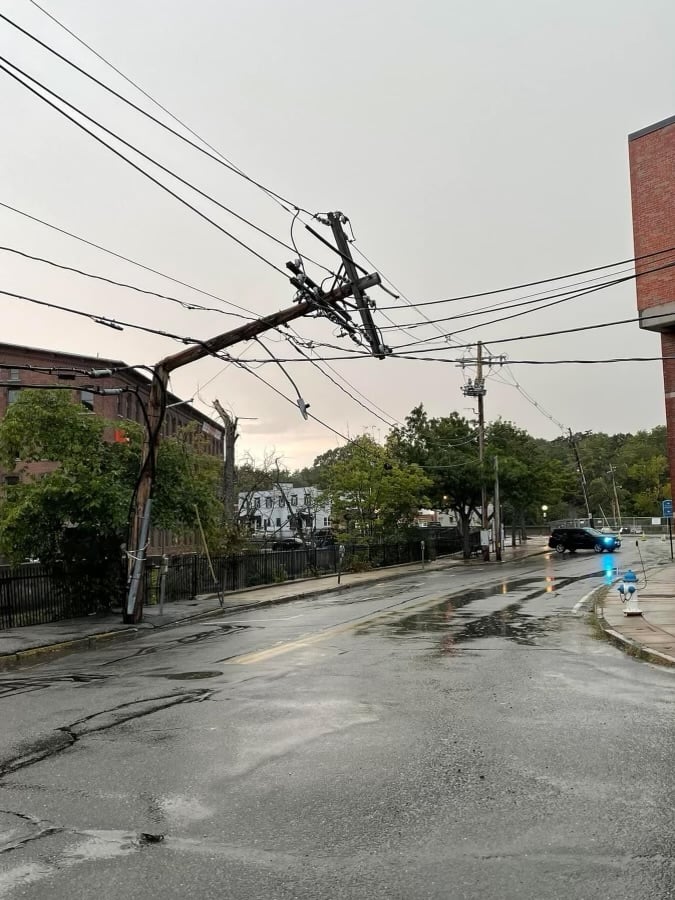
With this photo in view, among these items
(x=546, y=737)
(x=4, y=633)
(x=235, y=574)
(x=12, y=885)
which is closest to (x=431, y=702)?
(x=546, y=737)

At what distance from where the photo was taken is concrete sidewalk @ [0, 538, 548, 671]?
13594mm

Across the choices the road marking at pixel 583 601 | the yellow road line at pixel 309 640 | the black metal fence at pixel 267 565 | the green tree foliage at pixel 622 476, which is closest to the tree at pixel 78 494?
the black metal fence at pixel 267 565

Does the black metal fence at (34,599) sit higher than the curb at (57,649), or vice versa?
the black metal fence at (34,599)

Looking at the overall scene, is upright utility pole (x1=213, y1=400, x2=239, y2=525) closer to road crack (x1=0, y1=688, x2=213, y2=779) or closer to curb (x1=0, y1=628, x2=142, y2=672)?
curb (x1=0, y1=628, x2=142, y2=672)

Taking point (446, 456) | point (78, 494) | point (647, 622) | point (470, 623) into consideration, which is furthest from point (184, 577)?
point (446, 456)

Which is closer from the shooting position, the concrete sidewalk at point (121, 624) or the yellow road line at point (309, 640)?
the yellow road line at point (309, 640)

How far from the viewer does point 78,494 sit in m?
17.1

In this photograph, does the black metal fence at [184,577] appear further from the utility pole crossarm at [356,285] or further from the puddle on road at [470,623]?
the utility pole crossarm at [356,285]

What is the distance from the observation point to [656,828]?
15.0 feet

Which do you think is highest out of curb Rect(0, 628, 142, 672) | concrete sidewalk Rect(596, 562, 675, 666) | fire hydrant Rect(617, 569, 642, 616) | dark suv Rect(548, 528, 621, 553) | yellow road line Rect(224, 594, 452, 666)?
dark suv Rect(548, 528, 621, 553)

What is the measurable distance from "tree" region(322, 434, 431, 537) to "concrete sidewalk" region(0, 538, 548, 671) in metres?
10.2

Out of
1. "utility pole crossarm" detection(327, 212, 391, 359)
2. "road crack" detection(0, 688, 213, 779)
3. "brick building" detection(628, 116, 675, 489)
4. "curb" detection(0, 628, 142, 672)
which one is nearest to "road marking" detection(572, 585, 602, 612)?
"brick building" detection(628, 116, 675, 489)

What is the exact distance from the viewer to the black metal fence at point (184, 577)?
57.1 feet

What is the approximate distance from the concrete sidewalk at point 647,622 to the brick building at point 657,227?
160 inches
